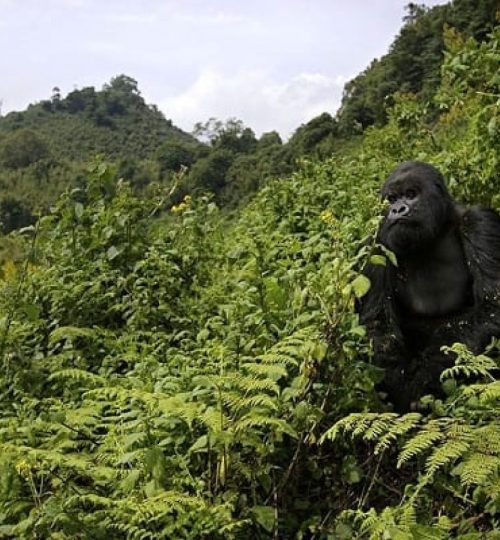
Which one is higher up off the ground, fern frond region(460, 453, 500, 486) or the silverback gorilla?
the silverback gorilla

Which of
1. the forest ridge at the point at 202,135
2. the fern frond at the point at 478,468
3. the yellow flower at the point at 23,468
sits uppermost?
the forest ridge at the point at 202,135

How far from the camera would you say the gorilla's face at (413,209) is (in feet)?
10.2

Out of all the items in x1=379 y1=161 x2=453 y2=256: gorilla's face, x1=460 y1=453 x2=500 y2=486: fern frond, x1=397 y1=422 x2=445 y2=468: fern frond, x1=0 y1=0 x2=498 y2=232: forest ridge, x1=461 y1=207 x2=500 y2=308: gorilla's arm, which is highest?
x1=0 y1=0 x2=498 y2=232: forest ridge

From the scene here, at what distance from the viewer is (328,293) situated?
2297 mm

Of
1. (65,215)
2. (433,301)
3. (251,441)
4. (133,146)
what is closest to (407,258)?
(433,301)

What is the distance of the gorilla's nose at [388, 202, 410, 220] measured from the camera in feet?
10.2

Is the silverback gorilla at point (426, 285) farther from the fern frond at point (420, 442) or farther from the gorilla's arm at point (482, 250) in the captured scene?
the fern frond at point (420, 442)

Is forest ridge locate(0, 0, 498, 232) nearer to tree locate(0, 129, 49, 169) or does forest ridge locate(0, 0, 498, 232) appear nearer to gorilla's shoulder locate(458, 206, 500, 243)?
tree locate(0, 129, 49, 169)

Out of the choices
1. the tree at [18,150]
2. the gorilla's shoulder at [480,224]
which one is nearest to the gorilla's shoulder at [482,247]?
the gorilla's shoulder at [480,224]

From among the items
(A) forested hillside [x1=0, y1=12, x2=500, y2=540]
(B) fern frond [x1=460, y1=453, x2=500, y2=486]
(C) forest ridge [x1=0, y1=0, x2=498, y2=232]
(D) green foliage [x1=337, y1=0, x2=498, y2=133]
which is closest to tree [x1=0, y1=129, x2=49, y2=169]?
(C) forest ridge [x1=0, y1=0, x2=498, y2=232]

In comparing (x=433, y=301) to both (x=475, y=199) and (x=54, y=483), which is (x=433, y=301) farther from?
(x=54, y=483)

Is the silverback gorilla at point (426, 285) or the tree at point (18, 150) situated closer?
the silverback gorilla at point (426, 285)

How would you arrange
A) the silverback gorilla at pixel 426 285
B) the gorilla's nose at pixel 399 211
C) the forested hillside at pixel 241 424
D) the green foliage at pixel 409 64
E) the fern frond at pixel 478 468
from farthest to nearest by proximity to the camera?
the green foliage at pixel 409 64
the gorilla's nose at pixel 399 211
the silverback gorilla at pixel 426 285
the forested hillside at pixel 241 424
the fern frond at pixel 478 468

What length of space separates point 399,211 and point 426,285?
356 millimetres
